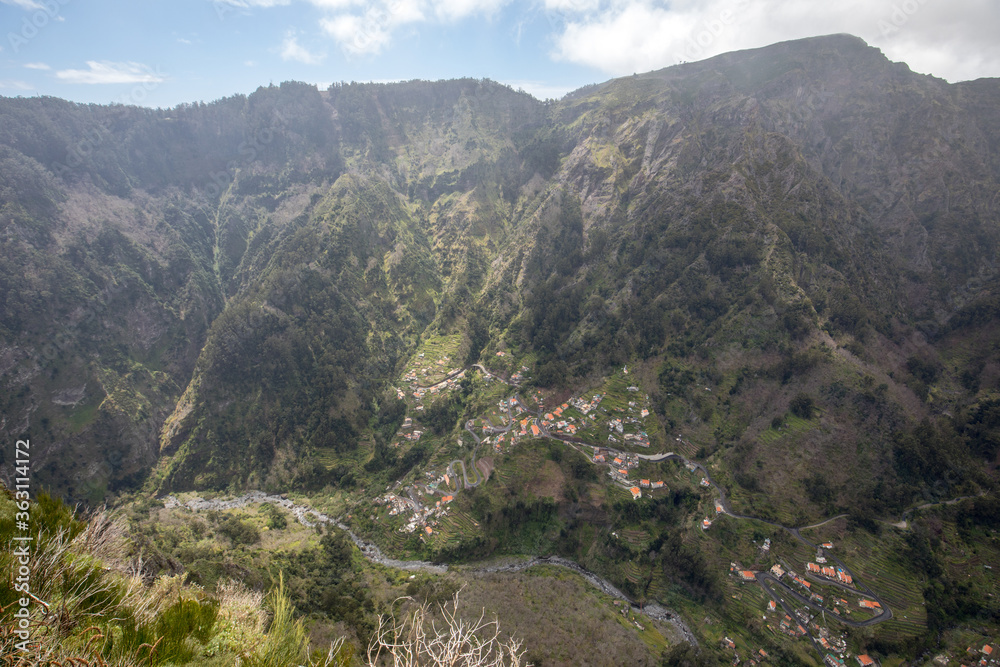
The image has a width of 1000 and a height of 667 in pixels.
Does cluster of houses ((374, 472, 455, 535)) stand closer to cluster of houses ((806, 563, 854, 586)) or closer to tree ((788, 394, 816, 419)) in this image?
cluster of houses ((806, 563, 854, 586))

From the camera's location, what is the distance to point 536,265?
91.6 metres

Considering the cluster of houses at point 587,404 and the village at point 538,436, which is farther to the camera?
the cluster of houses at point 587,404

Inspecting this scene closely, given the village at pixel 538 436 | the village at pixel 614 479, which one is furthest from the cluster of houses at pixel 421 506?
the village at pixel 614 479

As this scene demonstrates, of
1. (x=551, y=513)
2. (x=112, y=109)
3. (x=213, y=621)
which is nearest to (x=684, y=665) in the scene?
(x=551, y=513)

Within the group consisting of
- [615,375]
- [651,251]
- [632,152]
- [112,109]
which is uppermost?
[112,109]

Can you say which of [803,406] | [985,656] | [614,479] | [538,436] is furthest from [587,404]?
[985,656]

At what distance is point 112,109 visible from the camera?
11938 centimetres

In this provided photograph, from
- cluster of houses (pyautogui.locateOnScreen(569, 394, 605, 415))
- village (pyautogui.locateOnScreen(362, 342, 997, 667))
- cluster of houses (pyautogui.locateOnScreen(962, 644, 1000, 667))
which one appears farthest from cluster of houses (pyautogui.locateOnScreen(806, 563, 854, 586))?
cluster of houses (pyautogui.locateOnScreen(569, 394, 605, 415))

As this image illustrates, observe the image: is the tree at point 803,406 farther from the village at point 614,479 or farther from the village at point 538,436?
the village at point 538,436

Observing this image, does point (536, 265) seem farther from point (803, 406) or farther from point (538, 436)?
point (803, 406)

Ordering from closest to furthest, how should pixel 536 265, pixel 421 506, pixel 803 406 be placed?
pixel 803 406
pixel 421 506
pixel 536 265

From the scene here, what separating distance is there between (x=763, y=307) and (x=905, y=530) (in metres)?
29.8

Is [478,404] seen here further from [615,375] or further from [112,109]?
[112,109]

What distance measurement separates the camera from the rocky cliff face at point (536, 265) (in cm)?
5944
